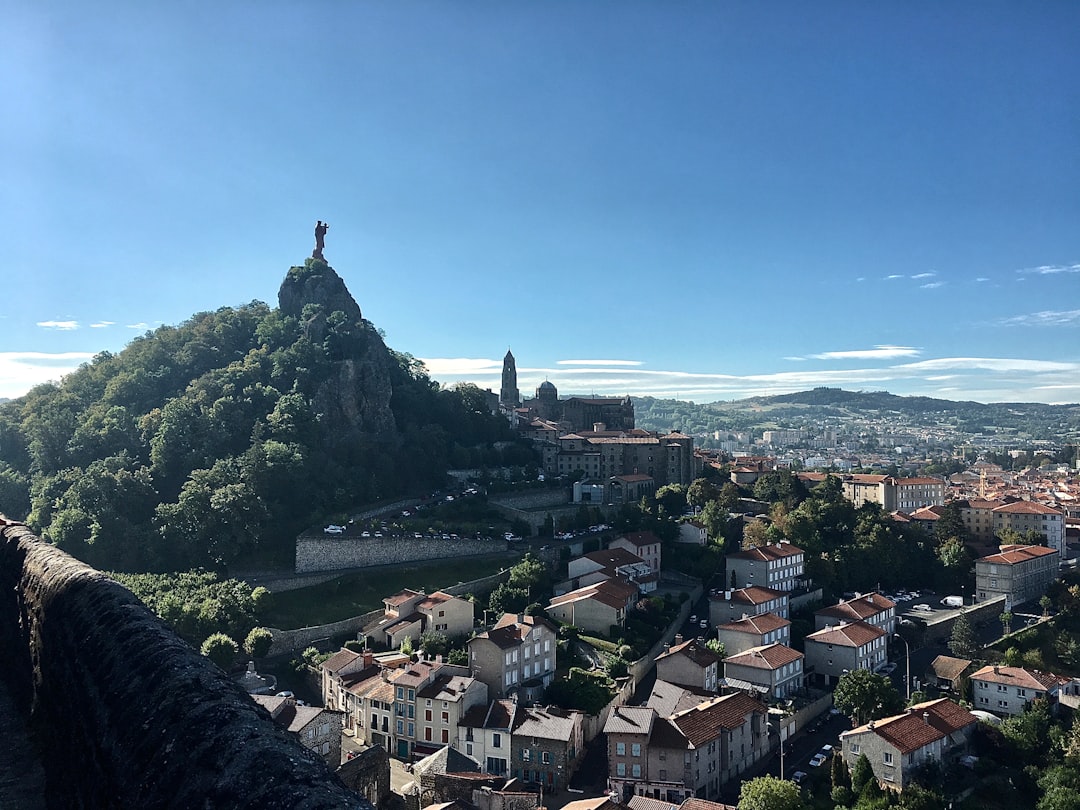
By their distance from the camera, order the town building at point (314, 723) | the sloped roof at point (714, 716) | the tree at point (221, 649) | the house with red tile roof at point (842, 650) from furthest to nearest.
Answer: the house with red tile roof at point (842, 650)
the tree at point (221, 649)
the sloped roof at point (714, 716)
the town building at point (314, 723)

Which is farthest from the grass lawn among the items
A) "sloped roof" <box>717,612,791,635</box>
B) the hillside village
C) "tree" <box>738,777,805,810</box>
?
"tree" <box>738,777,805,810</box>

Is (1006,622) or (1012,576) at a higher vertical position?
(1012,576)

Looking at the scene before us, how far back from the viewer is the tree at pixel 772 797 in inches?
913

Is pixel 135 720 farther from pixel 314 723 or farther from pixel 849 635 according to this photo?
pixel 849 635

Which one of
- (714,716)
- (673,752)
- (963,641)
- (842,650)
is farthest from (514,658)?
(963,641)

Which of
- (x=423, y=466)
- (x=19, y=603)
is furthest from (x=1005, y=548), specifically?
(x=19, y=603)

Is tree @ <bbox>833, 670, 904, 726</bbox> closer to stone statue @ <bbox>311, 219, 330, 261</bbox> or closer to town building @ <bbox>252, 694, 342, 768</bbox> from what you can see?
town building @ <bbox>252, 694, 342, 768</bbox>

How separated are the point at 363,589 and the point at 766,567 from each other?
22.4m

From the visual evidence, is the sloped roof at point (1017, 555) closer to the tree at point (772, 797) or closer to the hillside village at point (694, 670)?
the hillside village at point (694, 670)

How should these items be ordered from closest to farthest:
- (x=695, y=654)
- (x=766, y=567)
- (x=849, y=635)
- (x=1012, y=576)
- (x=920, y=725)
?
(x=920, y=725) → (x=695, y=654) → (x=849, y=635) → (x=766, y=567) → (x=1012, y=576)

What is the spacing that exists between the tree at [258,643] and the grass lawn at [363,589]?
314 cm

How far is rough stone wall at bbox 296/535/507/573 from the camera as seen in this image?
4159cm

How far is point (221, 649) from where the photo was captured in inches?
1216

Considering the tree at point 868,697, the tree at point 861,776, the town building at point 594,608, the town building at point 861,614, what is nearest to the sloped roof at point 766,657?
the tree at point 868,697
